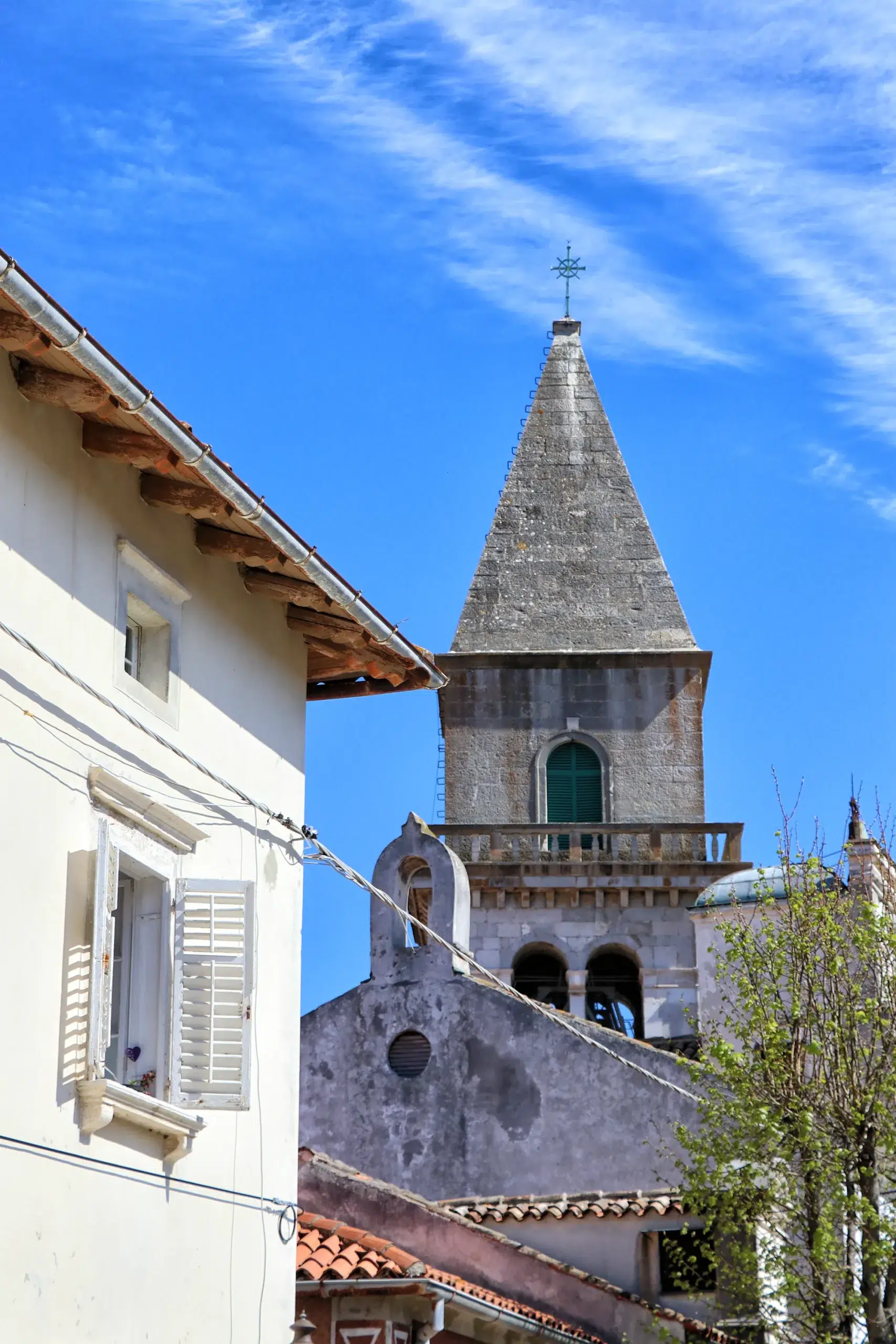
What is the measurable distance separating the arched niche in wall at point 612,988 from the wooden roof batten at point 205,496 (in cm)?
2682

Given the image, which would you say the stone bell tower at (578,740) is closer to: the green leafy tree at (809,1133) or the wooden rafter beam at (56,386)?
the green leafy tree at (809,1133)

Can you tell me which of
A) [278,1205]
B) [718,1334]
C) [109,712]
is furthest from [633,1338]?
[109,712]

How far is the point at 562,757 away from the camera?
47.7 meters

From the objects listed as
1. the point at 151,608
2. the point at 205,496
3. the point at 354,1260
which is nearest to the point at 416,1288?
the point at 354,1260

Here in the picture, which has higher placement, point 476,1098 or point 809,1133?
point 476,1098

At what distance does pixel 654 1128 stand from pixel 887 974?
6.32m

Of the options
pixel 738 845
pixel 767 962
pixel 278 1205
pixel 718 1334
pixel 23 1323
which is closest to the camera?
pixel 23 1323

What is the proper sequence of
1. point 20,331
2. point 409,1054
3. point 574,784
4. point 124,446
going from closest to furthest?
1. point 20,331
2. point 124,446
3. point 409,1054
4. point 574,784

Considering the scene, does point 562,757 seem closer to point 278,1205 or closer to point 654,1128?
point 654,1128

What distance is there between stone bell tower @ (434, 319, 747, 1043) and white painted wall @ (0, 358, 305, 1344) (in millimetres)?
25109

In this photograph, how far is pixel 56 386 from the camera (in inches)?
507

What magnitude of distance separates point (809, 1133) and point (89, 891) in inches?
298

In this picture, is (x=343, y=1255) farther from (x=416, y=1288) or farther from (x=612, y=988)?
(x=612, y=988)

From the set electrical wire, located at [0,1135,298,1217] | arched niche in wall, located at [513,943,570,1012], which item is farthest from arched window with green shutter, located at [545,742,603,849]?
electrical wire, located at [0,1135,298,1217]
